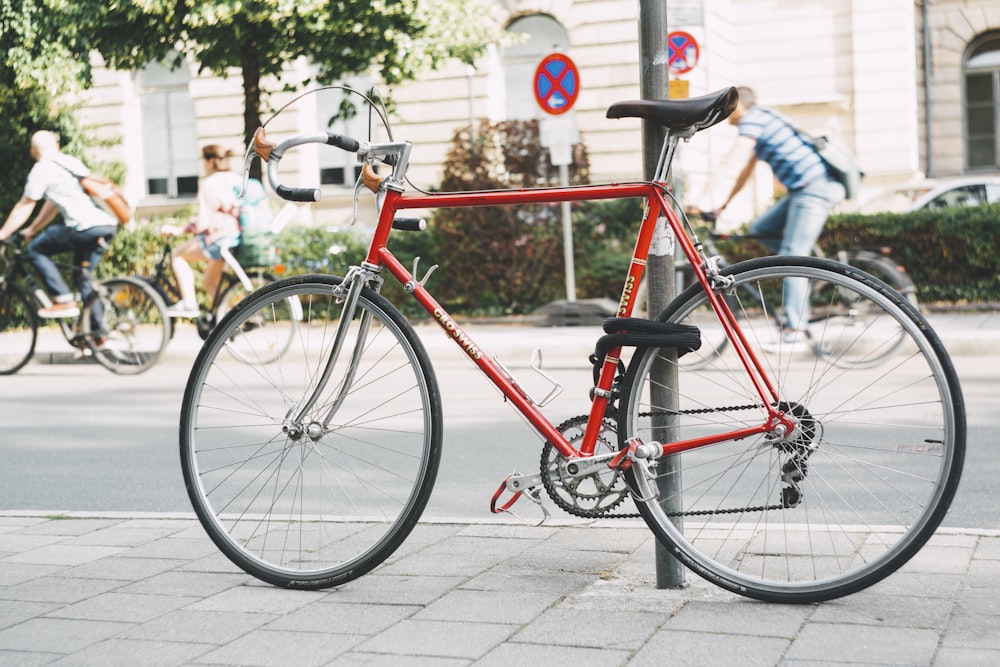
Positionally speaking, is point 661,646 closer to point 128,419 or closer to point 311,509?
point 311,509

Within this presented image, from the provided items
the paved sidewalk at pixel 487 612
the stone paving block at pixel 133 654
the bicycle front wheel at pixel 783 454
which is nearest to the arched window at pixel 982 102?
the paved sidewalk at pixel 487 612

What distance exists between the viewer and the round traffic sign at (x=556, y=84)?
14.0 meters

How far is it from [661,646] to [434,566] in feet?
3.71

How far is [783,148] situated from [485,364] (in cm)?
692

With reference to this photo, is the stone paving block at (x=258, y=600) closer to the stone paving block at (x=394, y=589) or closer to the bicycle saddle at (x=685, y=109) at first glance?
the stone paving block at (x=394, y=589)

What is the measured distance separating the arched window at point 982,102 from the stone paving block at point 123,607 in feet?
92.4

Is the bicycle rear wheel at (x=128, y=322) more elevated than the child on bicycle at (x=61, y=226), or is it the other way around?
the child on bicycle at (x=61, y=226)

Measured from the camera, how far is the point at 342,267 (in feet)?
58.4

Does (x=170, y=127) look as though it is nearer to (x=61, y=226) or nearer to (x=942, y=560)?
(x=61, y=226)

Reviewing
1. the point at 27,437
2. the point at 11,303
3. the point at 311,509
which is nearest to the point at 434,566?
the point at 311,509

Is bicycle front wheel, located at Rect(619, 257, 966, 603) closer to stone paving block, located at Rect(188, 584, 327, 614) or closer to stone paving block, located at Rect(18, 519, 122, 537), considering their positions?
stone paving block, located at Rect(188, 584, 327, 614)

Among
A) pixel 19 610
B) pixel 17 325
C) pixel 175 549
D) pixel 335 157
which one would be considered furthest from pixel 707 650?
pixel 335 157

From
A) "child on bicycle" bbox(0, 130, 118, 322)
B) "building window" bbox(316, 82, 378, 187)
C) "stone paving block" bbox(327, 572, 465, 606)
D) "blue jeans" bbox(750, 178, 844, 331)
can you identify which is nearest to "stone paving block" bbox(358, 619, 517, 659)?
"stone paving block" bbox(327, 572, 465, 606)

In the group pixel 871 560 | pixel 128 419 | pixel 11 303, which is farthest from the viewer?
pixel 11 303
